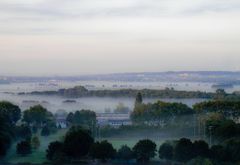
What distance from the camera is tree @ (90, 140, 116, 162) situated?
1258 centimetres

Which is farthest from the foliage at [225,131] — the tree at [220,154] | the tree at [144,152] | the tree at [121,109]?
the tree at [121,109]

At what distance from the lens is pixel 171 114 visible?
68.4 ft

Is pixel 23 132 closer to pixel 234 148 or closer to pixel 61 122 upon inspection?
pixel 61 122

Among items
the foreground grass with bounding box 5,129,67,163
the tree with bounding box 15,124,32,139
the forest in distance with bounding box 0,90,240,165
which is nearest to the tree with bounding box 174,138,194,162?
the forest in distance with bounding box 0,90,240,165

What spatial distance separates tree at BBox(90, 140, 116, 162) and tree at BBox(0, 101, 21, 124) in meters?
8.10

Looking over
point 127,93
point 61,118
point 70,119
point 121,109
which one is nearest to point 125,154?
point 70,119

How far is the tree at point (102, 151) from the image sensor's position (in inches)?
495

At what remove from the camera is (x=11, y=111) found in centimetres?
2091

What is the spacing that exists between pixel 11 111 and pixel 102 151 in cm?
936

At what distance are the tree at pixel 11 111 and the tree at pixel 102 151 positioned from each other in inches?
319

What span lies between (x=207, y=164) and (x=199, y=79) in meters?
34.0

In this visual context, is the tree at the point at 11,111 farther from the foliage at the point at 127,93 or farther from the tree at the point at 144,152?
the foliage at the point at 127,93

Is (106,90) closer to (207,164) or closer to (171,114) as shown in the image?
(171,114)

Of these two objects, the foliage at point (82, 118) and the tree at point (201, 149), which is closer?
the tree at point (201, 149)
